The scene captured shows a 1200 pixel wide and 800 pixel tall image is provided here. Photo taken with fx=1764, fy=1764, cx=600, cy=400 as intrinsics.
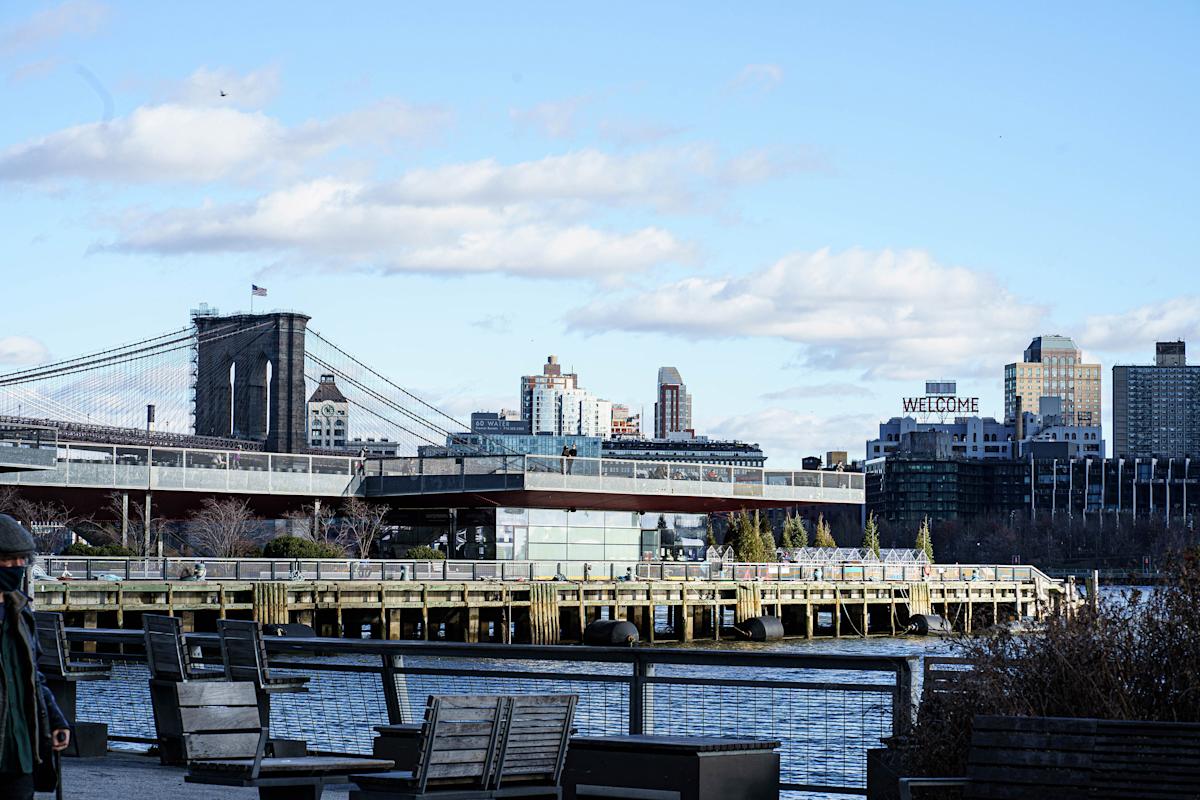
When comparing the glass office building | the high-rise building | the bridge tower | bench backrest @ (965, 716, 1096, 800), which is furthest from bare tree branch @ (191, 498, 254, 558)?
bench backrest @ (965, 716, 1096, 800)

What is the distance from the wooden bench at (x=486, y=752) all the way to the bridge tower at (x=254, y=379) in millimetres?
123599

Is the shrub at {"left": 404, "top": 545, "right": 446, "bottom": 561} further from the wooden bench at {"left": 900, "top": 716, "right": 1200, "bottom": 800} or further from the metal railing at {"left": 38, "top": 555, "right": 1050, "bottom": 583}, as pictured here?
the wooden bench at {"left": 900, "top": 716, "right": 1200, "bottom": 800}

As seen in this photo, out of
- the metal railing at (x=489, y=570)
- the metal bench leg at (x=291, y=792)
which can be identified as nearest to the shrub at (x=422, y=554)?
the metal railing at (x=489, y=570)

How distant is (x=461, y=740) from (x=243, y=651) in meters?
6.24

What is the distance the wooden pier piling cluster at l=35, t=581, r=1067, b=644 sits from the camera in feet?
161

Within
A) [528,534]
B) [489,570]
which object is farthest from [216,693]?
[528,534]

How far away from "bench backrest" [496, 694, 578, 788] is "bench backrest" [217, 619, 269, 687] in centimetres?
553

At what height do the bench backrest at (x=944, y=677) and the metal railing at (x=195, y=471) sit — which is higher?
the metal railing at (x=195, y=471)

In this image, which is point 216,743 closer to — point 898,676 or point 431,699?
point 431,699

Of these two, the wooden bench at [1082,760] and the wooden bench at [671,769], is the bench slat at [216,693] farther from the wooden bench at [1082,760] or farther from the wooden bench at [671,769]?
the wooden bench at [1082,760]

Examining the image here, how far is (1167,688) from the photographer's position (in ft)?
34.2

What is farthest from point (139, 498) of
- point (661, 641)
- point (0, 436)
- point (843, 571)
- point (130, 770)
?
point (130, 770)

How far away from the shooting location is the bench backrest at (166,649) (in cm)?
1413

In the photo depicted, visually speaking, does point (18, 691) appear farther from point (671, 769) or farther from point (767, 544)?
point (767, 544)
